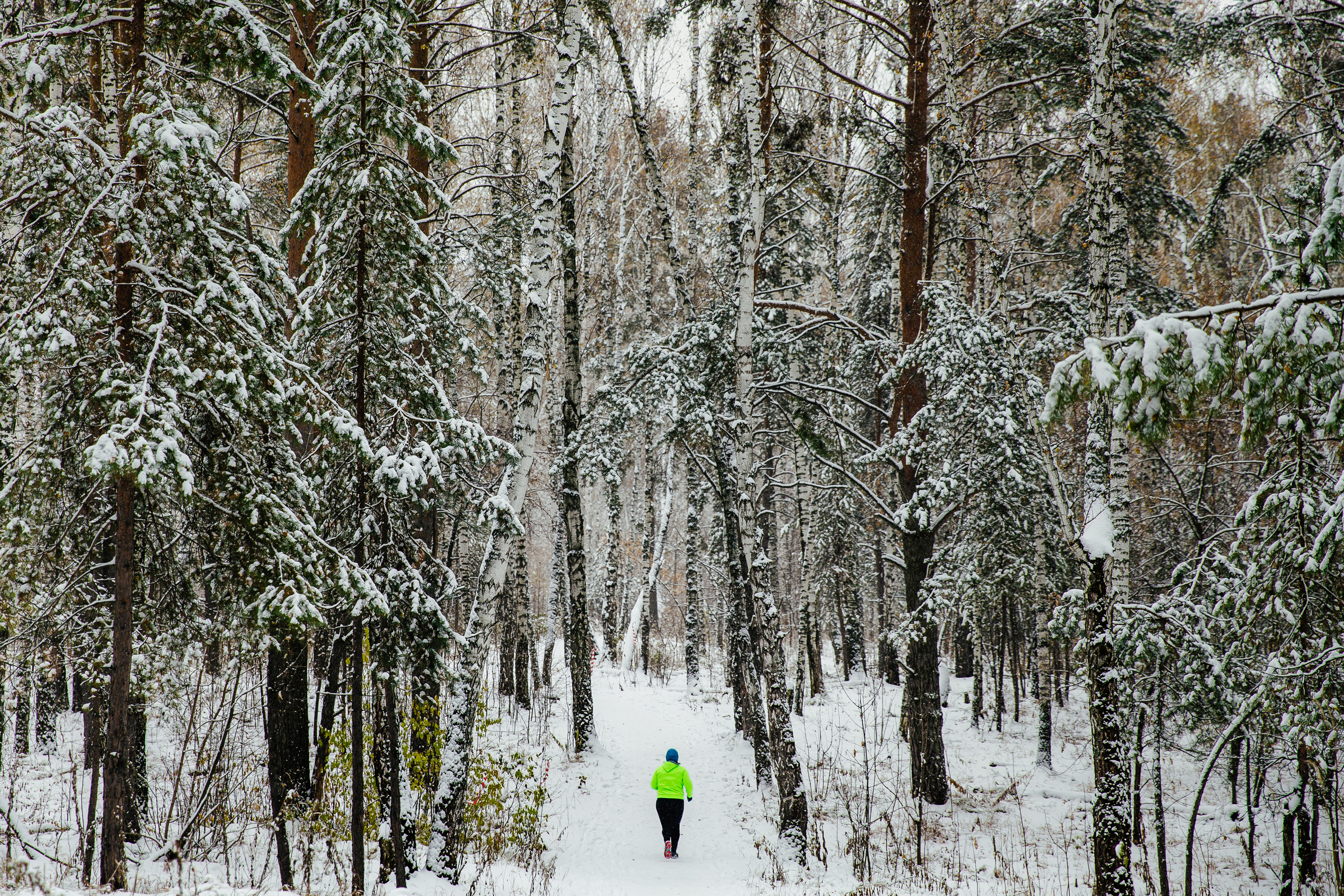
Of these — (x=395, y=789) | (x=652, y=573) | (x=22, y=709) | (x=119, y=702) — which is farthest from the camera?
(x=652, y=573)

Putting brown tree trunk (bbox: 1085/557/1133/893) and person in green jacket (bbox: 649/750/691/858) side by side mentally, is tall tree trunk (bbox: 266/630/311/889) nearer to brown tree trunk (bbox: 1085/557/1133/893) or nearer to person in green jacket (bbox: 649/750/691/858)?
person in green jacket (bbox: 649/750/691/858)

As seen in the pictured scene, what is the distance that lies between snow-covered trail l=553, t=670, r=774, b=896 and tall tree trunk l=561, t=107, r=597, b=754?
0.93m

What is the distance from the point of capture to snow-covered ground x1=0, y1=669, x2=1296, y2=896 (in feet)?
23.2

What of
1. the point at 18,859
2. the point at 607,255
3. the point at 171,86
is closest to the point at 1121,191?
the point at 171,86

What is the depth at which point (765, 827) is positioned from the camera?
9.27 m

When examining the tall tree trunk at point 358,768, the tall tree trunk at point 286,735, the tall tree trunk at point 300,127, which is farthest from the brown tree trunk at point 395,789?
the tall tree trunk at point 300,127

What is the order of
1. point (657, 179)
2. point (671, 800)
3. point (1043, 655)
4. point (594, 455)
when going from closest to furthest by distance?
point (671, 800), point (594, 455), point (657, 179), point (1043, 655)

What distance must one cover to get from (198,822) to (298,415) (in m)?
4.45

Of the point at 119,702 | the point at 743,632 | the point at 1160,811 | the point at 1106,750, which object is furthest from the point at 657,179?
the point at 1160,811

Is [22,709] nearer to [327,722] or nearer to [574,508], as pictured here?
[327,722]

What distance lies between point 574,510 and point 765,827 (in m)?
5.90

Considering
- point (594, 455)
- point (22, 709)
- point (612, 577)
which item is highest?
point (594, 455)

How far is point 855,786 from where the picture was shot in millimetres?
10742

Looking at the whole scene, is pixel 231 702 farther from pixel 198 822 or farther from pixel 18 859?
pixel 18 859
